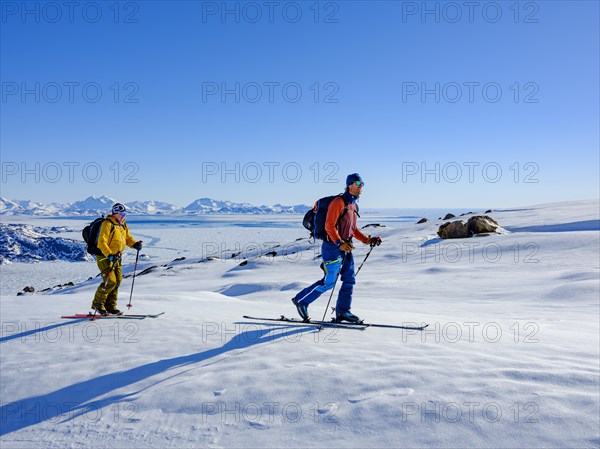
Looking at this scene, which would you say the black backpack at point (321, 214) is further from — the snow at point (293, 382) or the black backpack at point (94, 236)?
the black backpack at point (94, 236)

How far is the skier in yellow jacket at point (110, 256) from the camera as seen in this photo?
7.64m

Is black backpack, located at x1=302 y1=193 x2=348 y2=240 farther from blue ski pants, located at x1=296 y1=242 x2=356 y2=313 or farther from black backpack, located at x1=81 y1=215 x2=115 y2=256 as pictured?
black backpack, located at x1=81 y1=215 x2=115 y2=256

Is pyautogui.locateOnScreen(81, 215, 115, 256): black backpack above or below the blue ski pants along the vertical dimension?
above

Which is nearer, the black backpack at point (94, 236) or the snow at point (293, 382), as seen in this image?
the snow at point (293, 382)

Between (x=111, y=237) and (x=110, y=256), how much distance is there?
368 millimetres

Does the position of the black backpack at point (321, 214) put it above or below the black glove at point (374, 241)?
above

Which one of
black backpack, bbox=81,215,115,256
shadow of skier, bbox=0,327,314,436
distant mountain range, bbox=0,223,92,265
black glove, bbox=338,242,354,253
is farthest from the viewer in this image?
distant mountain range, bbox=0,223,92,265

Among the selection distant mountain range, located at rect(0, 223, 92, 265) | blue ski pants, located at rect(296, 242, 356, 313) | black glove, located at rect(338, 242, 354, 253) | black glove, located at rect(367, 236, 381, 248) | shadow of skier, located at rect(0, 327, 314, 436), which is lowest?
distant mountain range, located at rect(0, 223, 92, 265)

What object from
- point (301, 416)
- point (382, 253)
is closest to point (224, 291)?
point (382, 253)

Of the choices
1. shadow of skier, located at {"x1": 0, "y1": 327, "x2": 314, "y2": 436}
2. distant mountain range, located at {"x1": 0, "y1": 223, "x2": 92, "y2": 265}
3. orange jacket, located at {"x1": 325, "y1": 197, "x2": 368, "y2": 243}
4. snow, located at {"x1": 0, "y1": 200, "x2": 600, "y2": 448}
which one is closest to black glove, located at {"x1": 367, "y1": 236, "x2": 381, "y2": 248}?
orange jacket, located at {"x1": 325, "y1": 197, "x2": 368, "y2": 243}

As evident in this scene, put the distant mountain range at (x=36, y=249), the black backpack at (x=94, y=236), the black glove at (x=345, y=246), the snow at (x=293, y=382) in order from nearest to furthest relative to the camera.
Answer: the snow at (x=293, y=382)
the black glove at (x=345, y=246)
the black backpack at (x=94, y=236)
the distant mountain range at (x=36, y=249)

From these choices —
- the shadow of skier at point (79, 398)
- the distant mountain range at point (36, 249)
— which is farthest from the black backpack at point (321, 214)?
the distant mountain range at point (36, 249)

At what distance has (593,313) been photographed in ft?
29.0

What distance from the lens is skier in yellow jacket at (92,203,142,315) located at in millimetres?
7641
